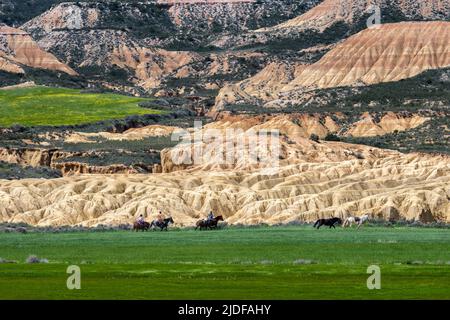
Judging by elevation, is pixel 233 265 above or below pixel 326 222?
below

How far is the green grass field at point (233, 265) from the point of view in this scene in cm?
3278

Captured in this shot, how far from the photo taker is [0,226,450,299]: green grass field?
108 feet

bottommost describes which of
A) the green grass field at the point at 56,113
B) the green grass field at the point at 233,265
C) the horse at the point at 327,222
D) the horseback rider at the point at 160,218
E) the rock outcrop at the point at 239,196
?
the green grass field at the point at 233,265

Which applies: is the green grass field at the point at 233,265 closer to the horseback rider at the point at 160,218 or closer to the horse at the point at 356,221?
the horse at the point at 356,221

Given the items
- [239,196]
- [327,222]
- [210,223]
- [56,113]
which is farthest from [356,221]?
[56,113]

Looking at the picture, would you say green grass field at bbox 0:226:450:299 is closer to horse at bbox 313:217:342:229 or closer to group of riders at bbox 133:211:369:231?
horse at bbox 313:217:342:229

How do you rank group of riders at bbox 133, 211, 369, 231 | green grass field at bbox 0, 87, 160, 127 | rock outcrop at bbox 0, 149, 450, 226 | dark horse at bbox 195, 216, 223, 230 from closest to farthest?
group of riders at bbox 133, 211, 369, 231
dark horse at bbox 195, 216, 223, 230
rock outcrop at bbox 0, 149, 450, 226
green grass field at bbox 0, 87, 160, 127

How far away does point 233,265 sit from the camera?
1638 inches

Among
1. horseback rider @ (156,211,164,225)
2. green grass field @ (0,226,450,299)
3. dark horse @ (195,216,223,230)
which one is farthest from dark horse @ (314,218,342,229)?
horseback rider @ (156,211,164,225)

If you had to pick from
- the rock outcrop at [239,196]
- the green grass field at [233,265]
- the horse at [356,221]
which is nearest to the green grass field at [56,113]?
the rock outcrop at [239,196]

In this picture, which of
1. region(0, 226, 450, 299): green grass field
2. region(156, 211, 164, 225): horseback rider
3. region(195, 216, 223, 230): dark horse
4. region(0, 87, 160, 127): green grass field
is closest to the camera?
region(0, 226, 450, 299): green grass field

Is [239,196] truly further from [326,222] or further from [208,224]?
[326,222]

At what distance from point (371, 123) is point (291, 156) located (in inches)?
2175
